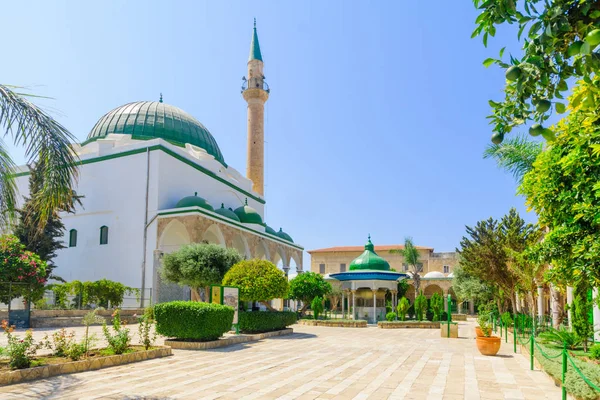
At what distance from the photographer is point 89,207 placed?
89.9 feet

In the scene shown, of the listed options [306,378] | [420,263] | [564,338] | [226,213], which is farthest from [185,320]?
[420,263]

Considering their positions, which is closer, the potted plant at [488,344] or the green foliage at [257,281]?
the potted plant at [488,344]

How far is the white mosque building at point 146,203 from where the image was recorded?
24953mm

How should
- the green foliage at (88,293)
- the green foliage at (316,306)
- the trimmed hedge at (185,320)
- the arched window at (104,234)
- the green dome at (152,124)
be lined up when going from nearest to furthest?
1. the trimmed hedge at (185,320)
2. the green foliage at (88,293)
3. the green foliage at (316,306)
4. the arched window at (104,234)
5. the green dome at (152,124)

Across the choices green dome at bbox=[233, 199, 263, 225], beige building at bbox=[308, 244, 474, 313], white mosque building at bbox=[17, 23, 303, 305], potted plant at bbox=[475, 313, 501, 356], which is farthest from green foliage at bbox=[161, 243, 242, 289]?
beige building at bbox=[308, 244, 474, 313]

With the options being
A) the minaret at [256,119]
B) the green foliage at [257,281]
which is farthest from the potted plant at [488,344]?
the minaret at [256,119]

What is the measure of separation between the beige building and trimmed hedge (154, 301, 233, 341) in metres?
34.2

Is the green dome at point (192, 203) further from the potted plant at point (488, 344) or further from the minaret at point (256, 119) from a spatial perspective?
the potted plant at point (488, 344)

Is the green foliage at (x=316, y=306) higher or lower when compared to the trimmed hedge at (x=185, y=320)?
lower

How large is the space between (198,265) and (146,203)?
287 inches

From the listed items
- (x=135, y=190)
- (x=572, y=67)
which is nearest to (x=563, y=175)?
(x=572, y=67)

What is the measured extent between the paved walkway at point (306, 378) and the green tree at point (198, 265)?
8106 mm

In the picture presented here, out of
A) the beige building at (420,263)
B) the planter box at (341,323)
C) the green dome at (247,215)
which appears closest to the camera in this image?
the planter box at (341,323)

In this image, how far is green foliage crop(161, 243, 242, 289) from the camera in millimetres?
20047
